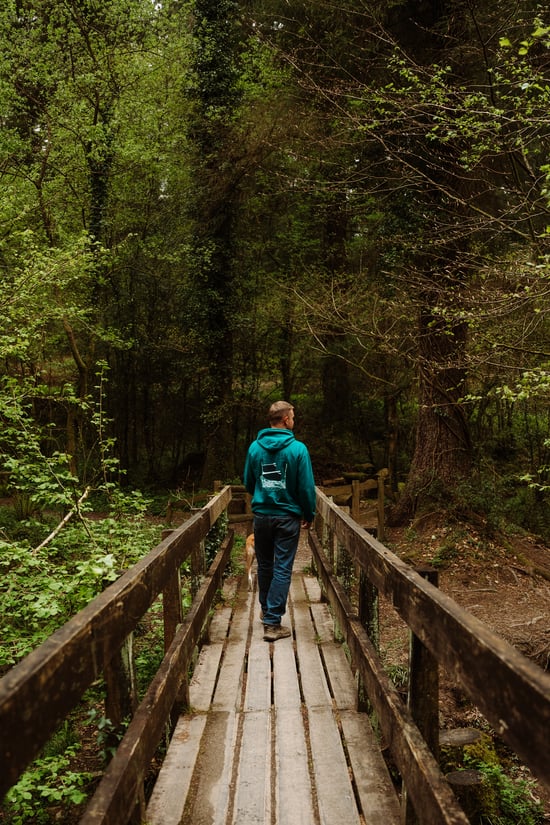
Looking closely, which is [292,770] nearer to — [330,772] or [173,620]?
[330,772]

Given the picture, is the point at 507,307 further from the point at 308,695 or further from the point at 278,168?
the point at 278,168

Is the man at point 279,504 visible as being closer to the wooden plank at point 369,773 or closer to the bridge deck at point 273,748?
the bridge deck at point 273,748

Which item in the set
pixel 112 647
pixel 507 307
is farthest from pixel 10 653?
pixel 507 307

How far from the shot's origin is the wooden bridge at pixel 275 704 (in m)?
1.47

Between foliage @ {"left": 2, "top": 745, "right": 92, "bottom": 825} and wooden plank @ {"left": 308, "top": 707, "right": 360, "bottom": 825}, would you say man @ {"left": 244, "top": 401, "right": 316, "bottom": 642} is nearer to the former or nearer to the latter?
wooden plank @ {"left": 308, "top": 707, "right": 360, "bottom": 825}

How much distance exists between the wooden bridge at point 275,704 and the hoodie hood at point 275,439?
0.71 meters

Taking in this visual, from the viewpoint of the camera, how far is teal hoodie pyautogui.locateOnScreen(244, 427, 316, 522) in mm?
4871

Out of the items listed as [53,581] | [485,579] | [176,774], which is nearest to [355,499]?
[485,579]

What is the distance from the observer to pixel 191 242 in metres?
16.8

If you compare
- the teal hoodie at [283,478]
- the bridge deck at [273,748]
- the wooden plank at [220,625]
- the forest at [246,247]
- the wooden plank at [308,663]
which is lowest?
the wooden plank at [220,625]

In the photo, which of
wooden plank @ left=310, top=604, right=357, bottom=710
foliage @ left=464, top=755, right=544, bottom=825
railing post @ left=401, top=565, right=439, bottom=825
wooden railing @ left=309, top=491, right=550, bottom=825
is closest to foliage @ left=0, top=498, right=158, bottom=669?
wooden plank @ left=310, top=604, right=357, bottom=710

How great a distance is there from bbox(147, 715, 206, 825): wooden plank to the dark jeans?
5.06 feet

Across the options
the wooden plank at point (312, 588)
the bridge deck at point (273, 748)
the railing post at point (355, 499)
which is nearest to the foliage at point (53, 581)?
the bridge deck at point (273, 748)

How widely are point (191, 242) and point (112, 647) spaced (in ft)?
52.2
